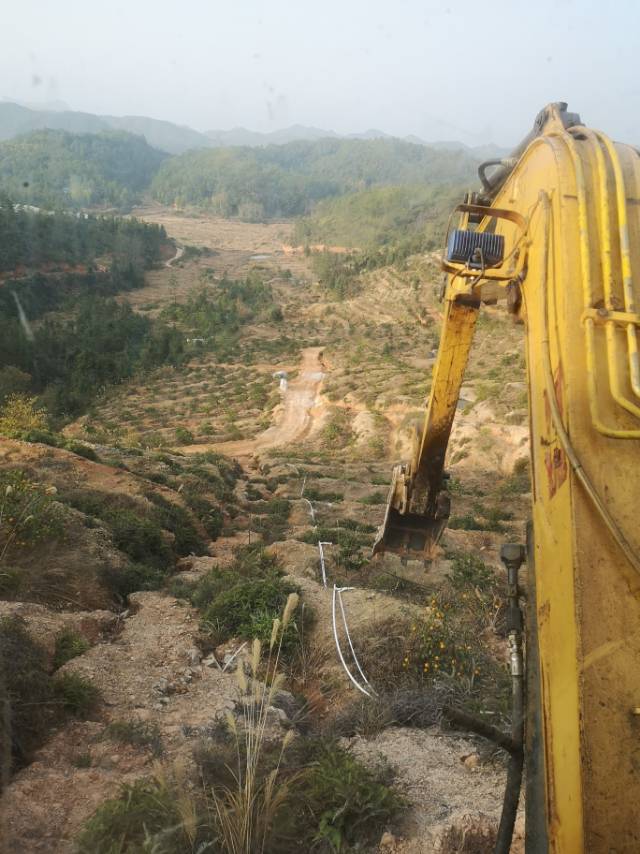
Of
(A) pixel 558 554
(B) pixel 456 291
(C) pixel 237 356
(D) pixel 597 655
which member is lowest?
(C) pixel 237 356

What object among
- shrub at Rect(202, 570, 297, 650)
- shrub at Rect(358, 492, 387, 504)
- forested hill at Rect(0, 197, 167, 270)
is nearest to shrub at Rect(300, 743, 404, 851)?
shrub at Rect(202, 570, 297, 650)

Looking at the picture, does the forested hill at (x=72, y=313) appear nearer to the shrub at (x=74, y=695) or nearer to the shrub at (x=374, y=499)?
the shrub at (x=374, y=499)

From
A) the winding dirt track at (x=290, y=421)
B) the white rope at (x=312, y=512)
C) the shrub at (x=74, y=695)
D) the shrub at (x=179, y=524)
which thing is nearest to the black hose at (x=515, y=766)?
the shrub at (x=74, y=695)

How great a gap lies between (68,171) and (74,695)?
131 meters

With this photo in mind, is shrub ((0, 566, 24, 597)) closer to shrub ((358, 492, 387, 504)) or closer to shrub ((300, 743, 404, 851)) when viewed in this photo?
shrub ((300, 743, 404, 851))

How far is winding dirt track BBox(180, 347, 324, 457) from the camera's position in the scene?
22.3 metres

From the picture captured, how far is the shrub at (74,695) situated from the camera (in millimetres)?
4391

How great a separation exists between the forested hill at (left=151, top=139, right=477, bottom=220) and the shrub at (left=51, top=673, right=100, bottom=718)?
114687 mm

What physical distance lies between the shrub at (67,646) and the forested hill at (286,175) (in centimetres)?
11399

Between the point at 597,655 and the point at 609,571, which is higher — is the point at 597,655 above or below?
below

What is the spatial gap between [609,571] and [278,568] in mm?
6525

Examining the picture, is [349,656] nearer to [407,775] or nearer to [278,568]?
[407,775]

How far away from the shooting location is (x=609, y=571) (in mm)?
1805

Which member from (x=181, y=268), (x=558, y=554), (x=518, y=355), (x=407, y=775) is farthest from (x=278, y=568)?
(x=181, y=268)
